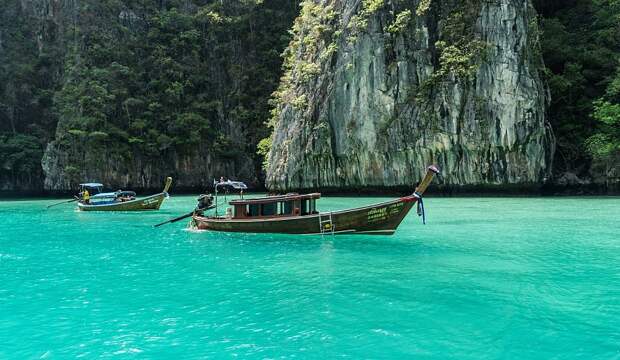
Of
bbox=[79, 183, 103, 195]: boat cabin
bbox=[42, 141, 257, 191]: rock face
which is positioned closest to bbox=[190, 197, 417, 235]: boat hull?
bbox=[79, 183, 103, 195]: boat cabin

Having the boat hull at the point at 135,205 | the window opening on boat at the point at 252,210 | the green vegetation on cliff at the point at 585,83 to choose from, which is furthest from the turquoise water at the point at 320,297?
the green vegetation on cliff at the point at 585,83

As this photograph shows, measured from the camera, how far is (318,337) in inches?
269

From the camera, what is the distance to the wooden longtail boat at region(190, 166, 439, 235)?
16172 millimetres

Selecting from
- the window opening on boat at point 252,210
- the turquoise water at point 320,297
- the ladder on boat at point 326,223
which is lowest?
the turquoise water at point 320,297

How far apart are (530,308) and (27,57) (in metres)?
60.3

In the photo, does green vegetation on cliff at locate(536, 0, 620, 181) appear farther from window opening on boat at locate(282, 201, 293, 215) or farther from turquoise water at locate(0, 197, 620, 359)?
window opening on boat at locate(282, 201, 293, 215)

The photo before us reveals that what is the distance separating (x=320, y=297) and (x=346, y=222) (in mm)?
7927

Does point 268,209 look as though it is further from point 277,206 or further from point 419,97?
point 419,97

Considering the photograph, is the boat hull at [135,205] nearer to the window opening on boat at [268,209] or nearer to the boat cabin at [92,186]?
the boat cabin at [92,186]

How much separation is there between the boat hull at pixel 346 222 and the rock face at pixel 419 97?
21.6m

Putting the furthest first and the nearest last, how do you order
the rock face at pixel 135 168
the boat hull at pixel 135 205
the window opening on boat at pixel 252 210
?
the rock face at pixel 135 168 → the boat hull at pixel 135 205 → the window opening on boat at pixel 252 210

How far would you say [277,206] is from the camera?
17.8m

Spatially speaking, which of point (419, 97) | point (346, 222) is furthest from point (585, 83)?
point (346, 222)

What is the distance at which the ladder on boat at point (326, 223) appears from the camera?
16.9m
